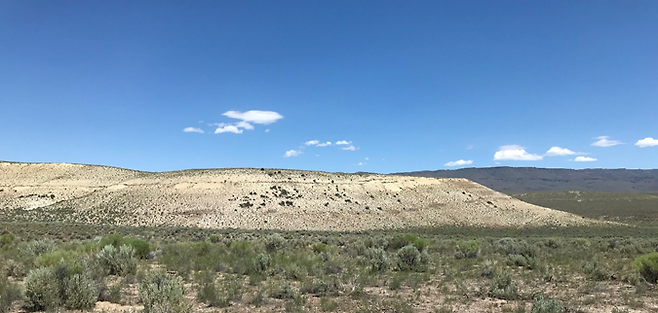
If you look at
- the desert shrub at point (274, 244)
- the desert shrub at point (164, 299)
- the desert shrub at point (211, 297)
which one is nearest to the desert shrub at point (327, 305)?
the desert shrub at point (211, 297)

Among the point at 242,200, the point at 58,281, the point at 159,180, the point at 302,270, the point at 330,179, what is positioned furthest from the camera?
the point at 330,179

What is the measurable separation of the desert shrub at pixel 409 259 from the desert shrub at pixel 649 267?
681 cm

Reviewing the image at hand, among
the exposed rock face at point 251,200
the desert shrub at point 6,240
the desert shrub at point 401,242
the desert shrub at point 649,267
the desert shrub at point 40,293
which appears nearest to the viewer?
the desert shrub at point 40,293

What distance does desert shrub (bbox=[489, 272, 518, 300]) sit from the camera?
1045 cm

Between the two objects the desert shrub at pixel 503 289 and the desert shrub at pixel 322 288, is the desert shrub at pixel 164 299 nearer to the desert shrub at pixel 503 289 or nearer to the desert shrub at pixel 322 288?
the desert shrub at pixel 322 288

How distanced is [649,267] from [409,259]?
7.31 metres

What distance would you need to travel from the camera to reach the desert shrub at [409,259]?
14.9 metres

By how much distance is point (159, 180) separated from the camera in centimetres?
7094

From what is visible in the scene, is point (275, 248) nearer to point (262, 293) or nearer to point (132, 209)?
point (262, 293)

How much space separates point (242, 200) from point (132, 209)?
15.2m

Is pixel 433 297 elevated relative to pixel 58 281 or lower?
lower

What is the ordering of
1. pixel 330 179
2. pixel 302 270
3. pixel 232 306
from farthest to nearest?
pixel 330 179, pixel 302 270, pixel 232 306

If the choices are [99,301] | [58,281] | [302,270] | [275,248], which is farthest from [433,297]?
[275,248]

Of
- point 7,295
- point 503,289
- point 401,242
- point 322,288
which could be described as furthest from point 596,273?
point 7,295
